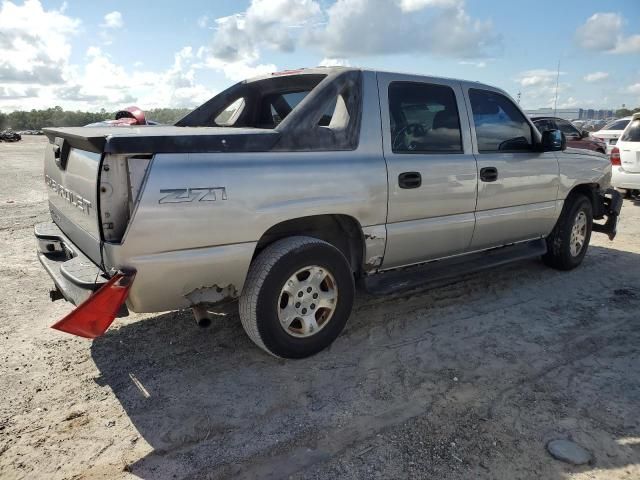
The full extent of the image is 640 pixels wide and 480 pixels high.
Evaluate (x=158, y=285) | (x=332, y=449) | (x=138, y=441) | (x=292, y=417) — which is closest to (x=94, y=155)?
(x=158, y=285)

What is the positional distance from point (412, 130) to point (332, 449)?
7.66 ft

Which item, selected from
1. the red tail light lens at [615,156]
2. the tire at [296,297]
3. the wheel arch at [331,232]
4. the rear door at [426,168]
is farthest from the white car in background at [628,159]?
the tire at [296,297]

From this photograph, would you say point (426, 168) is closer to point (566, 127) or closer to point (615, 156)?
point (615, 156)

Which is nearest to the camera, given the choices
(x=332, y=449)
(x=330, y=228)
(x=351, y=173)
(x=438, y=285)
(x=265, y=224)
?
(x=332, y=449)

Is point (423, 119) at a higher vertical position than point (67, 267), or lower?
higher

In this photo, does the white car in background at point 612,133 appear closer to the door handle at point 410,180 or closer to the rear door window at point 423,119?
the rear door window at point 423,119

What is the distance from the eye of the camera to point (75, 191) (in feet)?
10.3

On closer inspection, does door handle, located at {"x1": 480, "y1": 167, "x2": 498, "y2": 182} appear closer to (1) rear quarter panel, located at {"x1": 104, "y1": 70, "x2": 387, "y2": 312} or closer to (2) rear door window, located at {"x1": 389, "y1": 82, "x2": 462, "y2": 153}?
(2) rear door window, located at {"x1": 389, "y1": 82, "x2": 462, "y2": 153}

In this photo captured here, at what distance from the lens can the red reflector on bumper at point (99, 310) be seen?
266cm

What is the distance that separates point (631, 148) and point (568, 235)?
5.53 metres

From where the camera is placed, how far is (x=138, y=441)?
8.54 ft

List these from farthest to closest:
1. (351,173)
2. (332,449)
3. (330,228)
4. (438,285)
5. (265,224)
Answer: (438,285) < (330,228) < (351,173) < (265,224) < (332,449)

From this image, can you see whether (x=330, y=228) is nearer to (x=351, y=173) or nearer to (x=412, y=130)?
(x=351, y=173)

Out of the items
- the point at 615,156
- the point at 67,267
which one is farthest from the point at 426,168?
the point at 615,156
